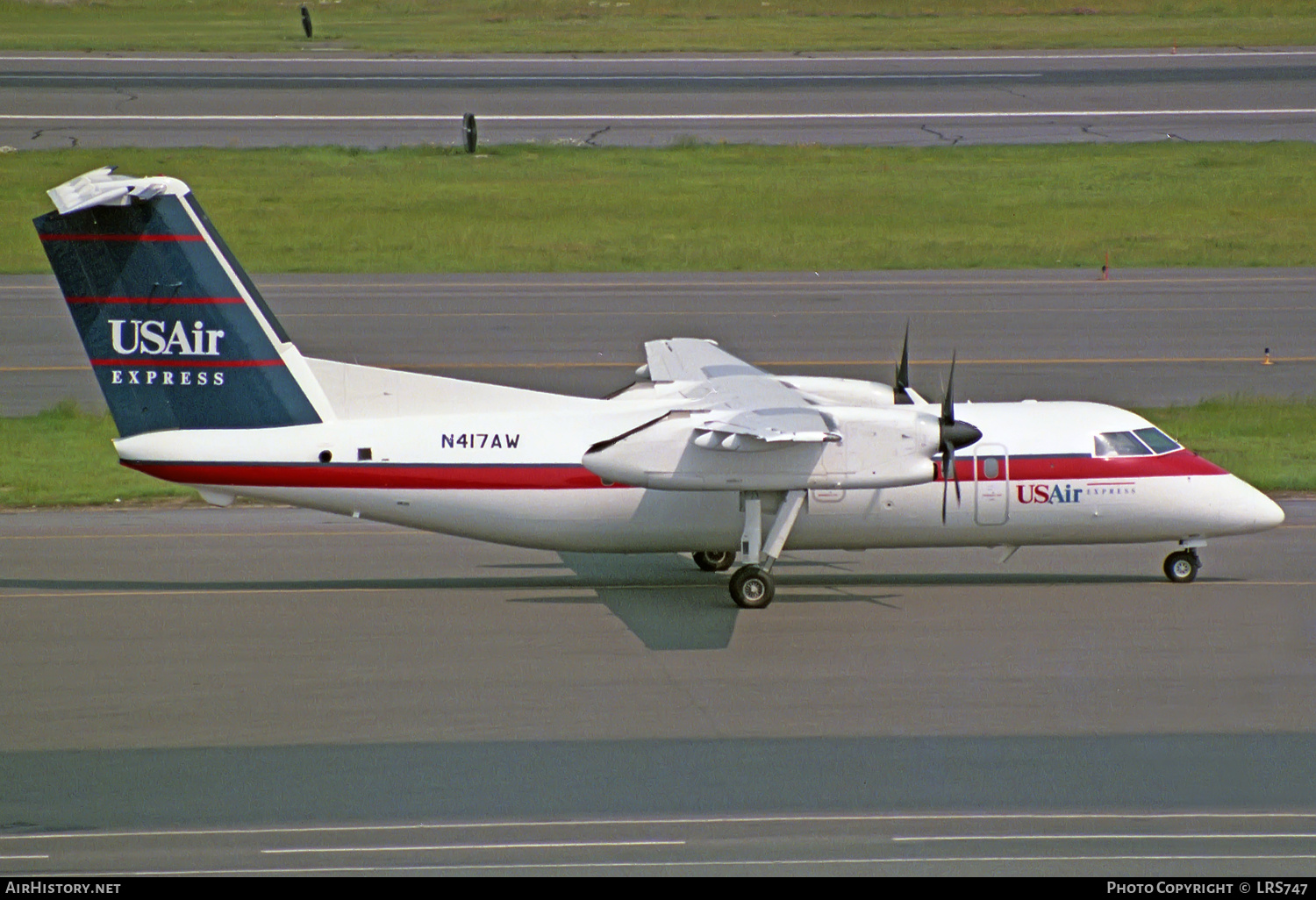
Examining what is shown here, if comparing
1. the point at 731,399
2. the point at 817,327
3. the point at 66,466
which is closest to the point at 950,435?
the point at 731,399

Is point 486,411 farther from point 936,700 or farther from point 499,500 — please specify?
point 936,700

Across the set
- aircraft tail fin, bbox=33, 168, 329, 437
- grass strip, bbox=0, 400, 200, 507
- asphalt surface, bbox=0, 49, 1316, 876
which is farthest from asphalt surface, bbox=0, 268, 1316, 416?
aircraft tail fin, bbox=33, 168, 329, 437

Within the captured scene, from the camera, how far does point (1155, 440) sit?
2292 centimetres

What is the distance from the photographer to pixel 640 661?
19.1 meters

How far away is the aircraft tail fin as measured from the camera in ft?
69.5

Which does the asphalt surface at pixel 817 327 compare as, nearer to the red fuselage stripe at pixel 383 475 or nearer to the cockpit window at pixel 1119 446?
the cockpit window at pixel 1119 446

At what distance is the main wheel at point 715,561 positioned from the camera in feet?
77.8

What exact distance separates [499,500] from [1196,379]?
21.9m

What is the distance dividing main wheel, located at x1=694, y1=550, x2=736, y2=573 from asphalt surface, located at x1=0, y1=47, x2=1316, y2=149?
48144mm

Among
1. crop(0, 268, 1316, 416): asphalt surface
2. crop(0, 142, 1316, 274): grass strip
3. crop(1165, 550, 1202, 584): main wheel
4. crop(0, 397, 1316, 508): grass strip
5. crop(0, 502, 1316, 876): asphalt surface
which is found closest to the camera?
crop(0, 502, 1316, 876): asphalt surface

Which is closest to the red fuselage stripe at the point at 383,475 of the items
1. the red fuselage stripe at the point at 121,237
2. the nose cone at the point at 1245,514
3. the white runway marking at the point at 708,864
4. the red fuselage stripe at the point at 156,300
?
the red fuselage stripe at the point at 156,300

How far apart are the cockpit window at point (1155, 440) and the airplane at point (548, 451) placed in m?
0.06

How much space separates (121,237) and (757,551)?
940 centimetres

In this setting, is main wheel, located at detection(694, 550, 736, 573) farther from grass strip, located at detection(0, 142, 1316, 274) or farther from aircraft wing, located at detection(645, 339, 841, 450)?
grass strip, located at detection(0, 142, 1316, 274)
